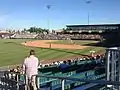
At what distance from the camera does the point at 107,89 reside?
7398 mm

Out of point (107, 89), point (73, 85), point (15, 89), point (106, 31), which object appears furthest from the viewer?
point (106, 31)

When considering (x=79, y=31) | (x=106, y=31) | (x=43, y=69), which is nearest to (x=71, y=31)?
(x=79, y=31)

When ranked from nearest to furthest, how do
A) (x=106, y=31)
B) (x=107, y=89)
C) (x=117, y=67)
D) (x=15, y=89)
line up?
(x=107, y=89)
(x=15, y=89)
(x=117, y=67)
(x=106, y=31)

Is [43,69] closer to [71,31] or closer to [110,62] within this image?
[110,62]

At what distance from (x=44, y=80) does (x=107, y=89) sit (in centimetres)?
465

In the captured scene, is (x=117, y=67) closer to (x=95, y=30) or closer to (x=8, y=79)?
(x=8, y=79)

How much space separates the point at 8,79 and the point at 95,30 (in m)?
101

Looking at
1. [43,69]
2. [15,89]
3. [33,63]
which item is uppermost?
[33,63]

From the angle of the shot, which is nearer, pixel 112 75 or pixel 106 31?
pixel 112 75

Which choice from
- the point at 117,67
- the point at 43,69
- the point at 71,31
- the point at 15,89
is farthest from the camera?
the point at 71,31

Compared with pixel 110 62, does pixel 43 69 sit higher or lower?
lower

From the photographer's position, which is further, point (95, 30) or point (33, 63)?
point (95, 30)

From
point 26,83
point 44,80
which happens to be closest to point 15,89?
point 26,83

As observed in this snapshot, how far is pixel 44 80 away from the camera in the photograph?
11695 millimetres
